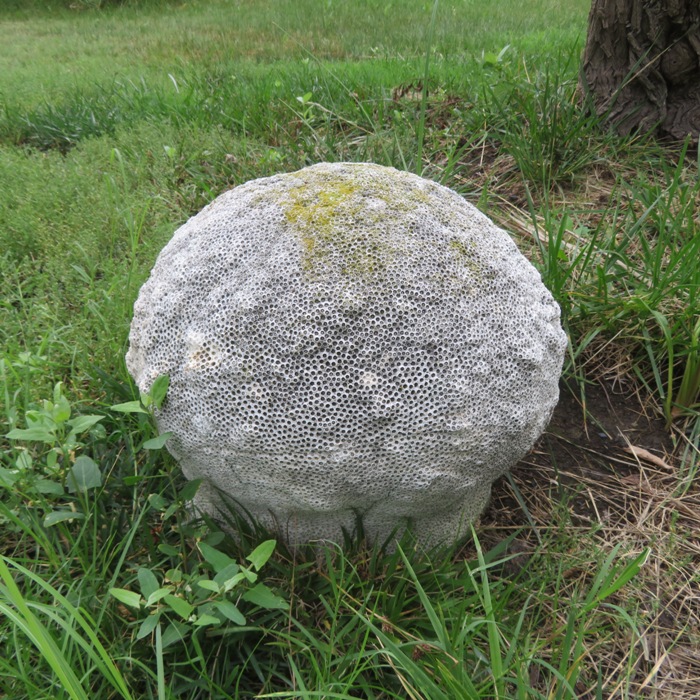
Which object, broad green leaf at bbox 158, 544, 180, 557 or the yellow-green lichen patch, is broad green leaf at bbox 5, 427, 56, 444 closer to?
broad green leaf at bbox 158, 544, 180, 557

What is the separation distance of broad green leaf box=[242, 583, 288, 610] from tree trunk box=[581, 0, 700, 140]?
110 inches

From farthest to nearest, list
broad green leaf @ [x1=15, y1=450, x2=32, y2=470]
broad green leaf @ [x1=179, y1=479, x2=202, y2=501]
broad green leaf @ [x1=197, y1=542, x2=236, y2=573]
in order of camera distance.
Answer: broad green leaf @ [x1=15, y1=450, x2=32, y2=470] < broad green leaf @ [x1=179, y1=479, x2=202, y2=501] < broad green leaf @ [x1=197, y1=542, x2=236, y2=573]

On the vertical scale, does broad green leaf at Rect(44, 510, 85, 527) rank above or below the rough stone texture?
below

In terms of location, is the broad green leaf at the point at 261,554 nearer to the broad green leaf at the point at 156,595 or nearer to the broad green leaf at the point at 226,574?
the broad green leaf at the point at 226,574

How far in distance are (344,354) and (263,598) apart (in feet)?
1.87

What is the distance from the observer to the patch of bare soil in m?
1.59

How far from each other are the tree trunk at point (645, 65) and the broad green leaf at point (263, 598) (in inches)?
110

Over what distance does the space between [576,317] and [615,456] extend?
21.0 inches

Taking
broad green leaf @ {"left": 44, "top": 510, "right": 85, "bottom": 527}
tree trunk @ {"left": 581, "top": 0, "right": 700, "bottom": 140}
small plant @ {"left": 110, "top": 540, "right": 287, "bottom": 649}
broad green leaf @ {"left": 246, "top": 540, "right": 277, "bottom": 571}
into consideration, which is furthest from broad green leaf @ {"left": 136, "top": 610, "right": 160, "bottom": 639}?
tree trunk @ {"left": 581, "top": 0, "right": 700, "bottom": 140}

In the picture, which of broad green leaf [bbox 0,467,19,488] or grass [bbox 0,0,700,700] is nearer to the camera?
grass [bbox 0,0,700,700]

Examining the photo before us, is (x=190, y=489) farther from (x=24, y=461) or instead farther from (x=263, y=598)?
(x=24, y=461)

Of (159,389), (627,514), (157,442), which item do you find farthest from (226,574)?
(627,514)

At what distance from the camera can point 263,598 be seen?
1397 mm

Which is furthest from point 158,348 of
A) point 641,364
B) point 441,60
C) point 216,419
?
point 441,60
